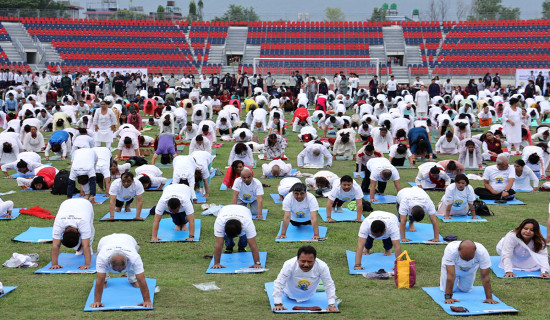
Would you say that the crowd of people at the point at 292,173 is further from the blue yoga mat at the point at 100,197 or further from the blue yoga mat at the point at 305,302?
the blue yoga mat at the point at 100,197

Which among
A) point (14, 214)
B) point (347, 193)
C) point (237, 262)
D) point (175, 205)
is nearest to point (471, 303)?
point (237, 262)

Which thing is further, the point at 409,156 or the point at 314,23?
the point at 314,23

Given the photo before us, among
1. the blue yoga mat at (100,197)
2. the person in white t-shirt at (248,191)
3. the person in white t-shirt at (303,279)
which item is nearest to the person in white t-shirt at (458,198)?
the person in white t-shirt at (248,191)

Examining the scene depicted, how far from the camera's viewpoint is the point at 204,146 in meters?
17.6

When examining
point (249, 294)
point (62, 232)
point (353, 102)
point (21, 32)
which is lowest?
point (249, 294)

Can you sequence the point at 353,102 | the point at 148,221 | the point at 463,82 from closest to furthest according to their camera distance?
the point at 148,221 < the point at 353,102 < the point at 463,82

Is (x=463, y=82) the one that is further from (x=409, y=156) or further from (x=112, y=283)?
(x=112, y=283)

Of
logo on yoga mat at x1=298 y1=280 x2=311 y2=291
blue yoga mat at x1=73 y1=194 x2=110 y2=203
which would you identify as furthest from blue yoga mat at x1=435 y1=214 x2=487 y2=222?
blue yoga mat at x1=73 y1=194 x2=110 y2=203

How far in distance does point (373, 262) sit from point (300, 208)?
6.23ft

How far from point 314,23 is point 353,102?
1797 centimetres

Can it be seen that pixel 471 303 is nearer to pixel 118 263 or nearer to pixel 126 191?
pixel 118 263

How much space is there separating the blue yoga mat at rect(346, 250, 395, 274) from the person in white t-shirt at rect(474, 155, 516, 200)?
15.5ft

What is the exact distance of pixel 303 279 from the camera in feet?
26.9

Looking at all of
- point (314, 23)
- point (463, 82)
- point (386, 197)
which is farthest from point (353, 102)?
point (386, 197)
